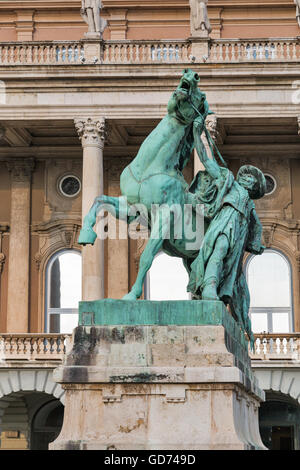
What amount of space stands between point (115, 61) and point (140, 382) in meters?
21.0

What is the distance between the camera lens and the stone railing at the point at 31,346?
93.7 ft

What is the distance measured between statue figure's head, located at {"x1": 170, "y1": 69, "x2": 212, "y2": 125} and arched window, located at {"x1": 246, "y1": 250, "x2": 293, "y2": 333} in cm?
2132

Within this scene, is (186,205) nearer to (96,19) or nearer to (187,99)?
(187,99)

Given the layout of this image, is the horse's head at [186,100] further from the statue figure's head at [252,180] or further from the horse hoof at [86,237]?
the horse hoof at [86,237]

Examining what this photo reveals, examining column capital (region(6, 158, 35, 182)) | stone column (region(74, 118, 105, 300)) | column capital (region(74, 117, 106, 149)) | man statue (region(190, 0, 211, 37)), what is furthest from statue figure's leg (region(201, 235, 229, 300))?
column capital (region(6, 158, 35, 182))

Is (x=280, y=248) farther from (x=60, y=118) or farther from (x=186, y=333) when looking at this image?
(x=186, y=333)

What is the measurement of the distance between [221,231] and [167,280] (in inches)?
871

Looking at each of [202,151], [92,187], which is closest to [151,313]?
[202,151]

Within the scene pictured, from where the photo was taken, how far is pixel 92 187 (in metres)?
28.2

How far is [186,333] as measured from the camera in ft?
30.0

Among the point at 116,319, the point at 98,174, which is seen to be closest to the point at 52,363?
the point at 98,174

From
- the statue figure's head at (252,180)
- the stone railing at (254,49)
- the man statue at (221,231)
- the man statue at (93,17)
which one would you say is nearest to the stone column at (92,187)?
the man statue at (93,17)

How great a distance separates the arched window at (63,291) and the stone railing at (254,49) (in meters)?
7.98

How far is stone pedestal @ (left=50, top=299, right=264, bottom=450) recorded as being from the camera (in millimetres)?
8805
